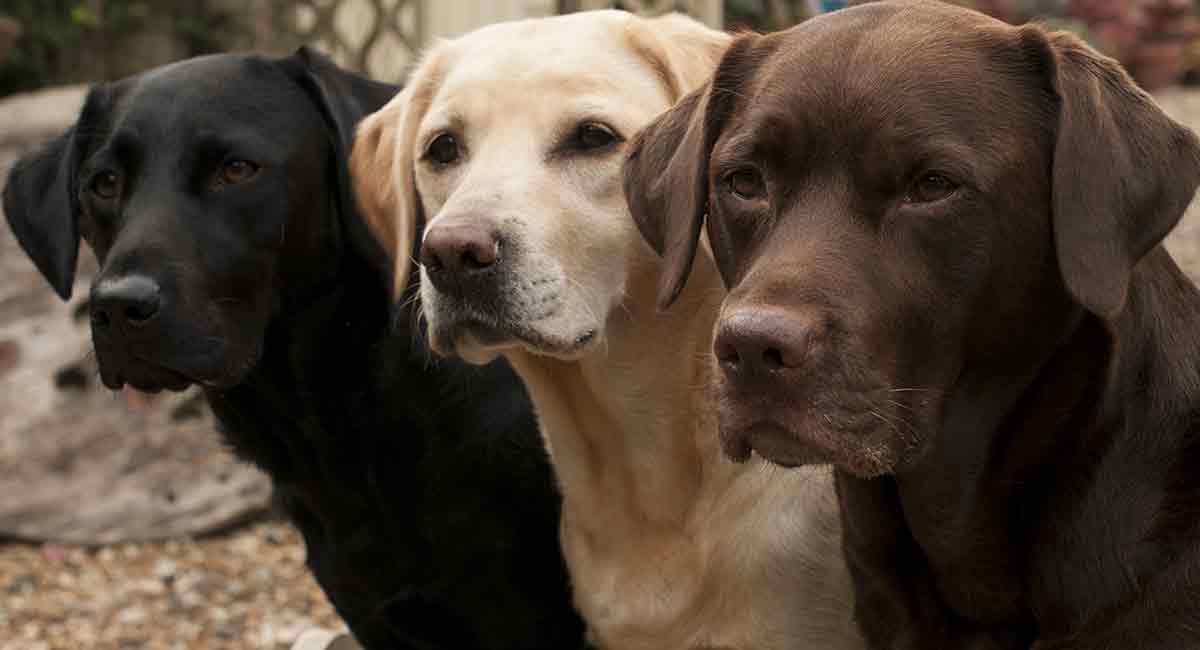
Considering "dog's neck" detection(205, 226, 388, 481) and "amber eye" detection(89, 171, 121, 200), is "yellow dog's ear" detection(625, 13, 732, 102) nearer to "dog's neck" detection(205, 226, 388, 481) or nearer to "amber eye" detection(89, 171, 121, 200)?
"dog's neck" detection(205, 226, 388, 481)

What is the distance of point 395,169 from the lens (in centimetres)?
378

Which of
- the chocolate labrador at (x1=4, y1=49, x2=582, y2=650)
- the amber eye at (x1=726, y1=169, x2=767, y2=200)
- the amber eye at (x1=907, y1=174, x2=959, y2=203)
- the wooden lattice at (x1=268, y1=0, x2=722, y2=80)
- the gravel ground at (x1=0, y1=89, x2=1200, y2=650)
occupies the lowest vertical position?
the wooden lattice at (x1=268, y1=0, x2=722, y2=80)

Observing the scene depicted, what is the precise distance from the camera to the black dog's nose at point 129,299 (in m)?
3.62

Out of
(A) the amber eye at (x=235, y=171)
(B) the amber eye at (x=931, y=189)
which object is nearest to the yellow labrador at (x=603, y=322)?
(A) the amber eye at (x=235, y=171)

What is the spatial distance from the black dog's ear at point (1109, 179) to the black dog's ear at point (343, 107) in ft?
6.19

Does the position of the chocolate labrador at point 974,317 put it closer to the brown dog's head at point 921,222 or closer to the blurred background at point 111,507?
the brown dog's head at point 921,222

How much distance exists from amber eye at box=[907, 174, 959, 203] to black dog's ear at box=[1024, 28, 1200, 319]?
0.17 metres

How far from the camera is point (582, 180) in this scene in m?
3.40

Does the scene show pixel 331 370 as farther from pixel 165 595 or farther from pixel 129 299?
pixel 165 595

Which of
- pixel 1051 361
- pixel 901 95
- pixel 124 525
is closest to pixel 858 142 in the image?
pixel 901 95

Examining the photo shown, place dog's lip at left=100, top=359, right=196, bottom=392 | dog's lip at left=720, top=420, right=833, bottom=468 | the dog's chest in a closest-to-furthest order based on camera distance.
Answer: dog's lip at left=720, top=420, right=833, bottom=468 → the dog's chest → dog's lip at left=100, top=359, right=196, bottom=392

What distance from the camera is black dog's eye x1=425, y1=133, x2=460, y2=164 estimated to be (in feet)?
11.8

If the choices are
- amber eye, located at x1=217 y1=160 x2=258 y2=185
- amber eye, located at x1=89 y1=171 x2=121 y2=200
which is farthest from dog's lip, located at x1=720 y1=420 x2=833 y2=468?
amber eye, located at x1=89 y1=171 x2=121 y2=200

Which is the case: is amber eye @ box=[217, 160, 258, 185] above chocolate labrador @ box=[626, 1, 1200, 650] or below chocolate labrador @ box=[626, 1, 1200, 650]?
below
